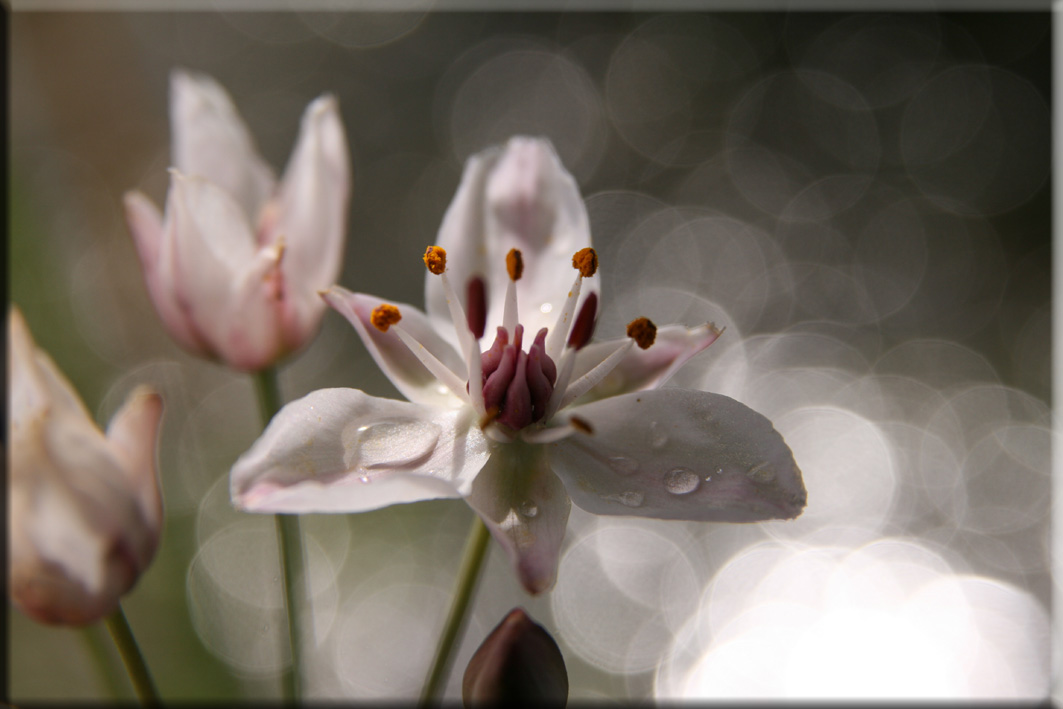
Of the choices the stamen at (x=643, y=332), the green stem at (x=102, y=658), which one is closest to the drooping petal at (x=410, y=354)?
the stamen at (x=643, y=332)

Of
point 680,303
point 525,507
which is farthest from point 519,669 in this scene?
point 680,303

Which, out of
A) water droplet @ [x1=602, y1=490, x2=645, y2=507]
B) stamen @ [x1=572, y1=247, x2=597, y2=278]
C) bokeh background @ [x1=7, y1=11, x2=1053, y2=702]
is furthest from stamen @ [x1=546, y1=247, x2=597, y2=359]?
Answer: bokeh background @ [x1=7, y1=11, x2=1053, y2=702]

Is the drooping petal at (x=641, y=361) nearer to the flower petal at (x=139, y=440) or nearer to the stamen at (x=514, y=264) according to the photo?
the stamen at (x=514, y=264)

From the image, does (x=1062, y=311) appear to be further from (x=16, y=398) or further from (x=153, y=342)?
(x=16, y=398)

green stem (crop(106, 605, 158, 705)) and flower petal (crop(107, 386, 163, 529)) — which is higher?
flower petal (crop(107, 386, 163, 529))

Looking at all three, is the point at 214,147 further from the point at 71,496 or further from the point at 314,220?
the point at 71,496

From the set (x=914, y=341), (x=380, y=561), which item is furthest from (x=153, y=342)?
(x=914, y=341)

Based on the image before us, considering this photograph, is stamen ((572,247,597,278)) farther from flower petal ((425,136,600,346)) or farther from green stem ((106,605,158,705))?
green stem ((106,605,158,705))

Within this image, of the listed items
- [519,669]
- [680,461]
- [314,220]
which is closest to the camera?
[519,669]
